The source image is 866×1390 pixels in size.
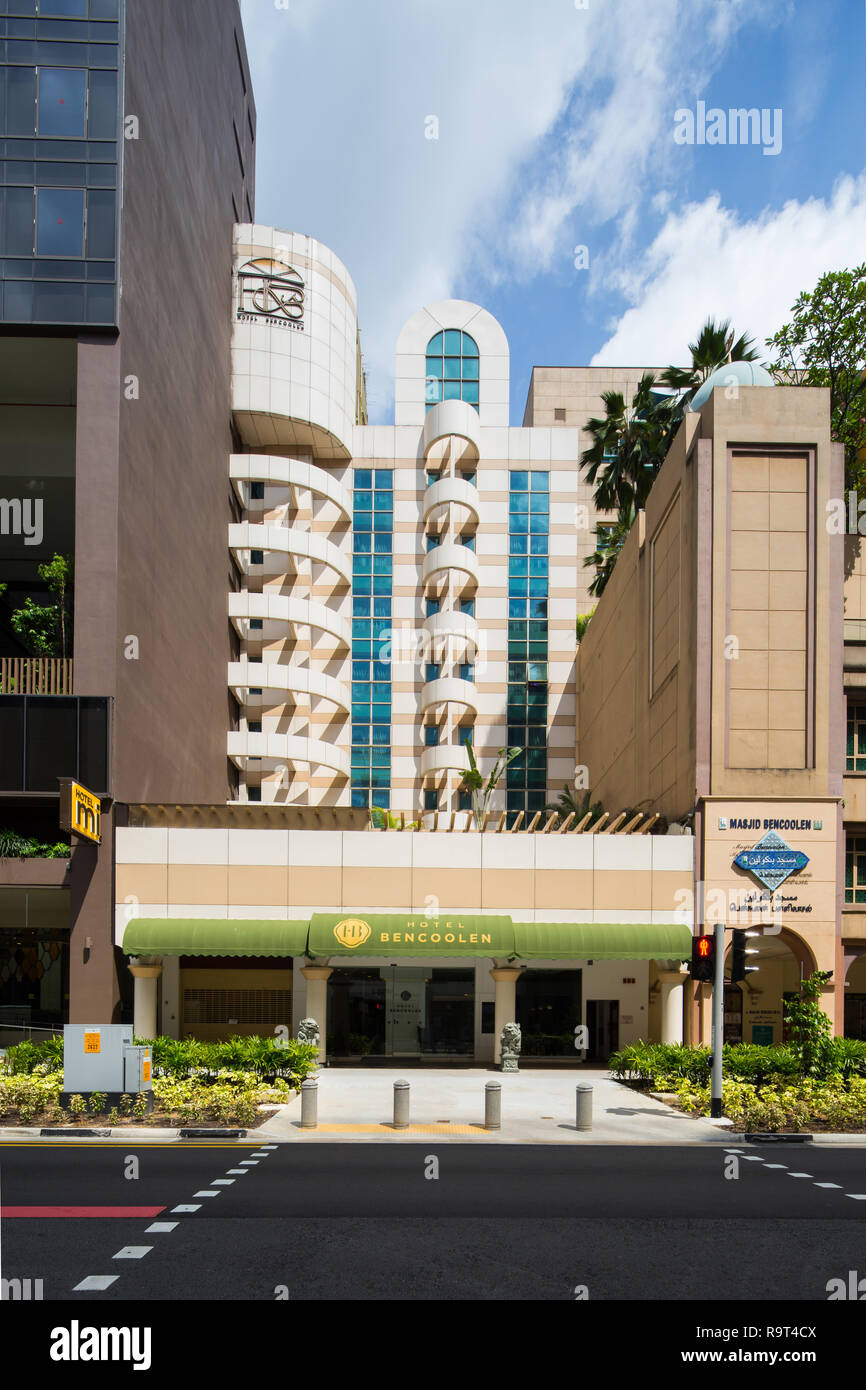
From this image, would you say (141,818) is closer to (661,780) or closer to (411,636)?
(661,780)

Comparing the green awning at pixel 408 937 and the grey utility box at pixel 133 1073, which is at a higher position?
the green awning at pixel 408 937

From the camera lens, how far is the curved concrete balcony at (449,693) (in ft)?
178

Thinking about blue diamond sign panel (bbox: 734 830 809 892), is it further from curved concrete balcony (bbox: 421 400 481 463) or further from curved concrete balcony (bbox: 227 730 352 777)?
curved concrete balcony (bbox: 421 400 481 463)

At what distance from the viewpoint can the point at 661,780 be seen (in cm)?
3506

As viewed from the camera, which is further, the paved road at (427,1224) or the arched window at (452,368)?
the arched window at (452,368)

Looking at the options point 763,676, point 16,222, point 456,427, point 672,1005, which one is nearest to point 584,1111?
point 672,1005

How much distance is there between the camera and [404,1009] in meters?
32.9

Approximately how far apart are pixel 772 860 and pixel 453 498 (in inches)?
1179

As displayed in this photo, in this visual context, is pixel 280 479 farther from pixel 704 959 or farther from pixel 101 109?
pixel 704 959

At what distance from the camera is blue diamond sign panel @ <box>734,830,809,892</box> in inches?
1173

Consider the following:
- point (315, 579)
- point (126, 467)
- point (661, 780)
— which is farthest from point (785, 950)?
point (315, 579)

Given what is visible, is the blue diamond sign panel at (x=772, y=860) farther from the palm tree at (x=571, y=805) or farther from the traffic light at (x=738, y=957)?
the palm tree at (x=571, y=805)

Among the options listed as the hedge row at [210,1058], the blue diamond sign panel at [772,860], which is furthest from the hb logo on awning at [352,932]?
the blue diamond sign panel at [772,860]

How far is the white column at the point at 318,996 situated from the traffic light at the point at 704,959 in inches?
500
